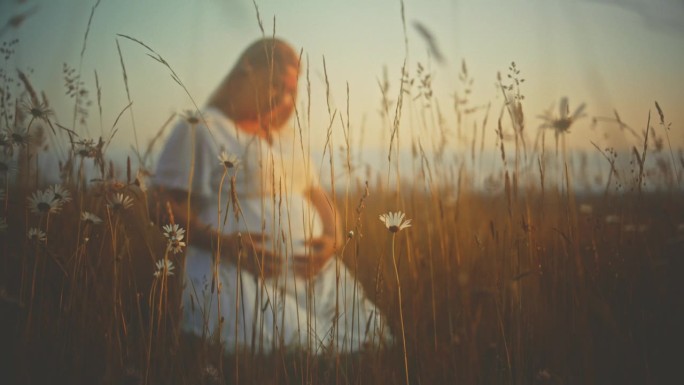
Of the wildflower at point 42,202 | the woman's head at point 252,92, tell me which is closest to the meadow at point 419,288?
the wildflower at point 42,202

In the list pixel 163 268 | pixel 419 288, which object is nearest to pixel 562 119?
pixel 419 288

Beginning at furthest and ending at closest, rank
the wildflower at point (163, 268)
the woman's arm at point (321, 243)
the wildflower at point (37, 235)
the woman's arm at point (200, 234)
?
the woman's arm at point (321, 243), the woman's arm at point (200, 234), the wildflower at point (37, 235), the wildflower at point (163, 268)

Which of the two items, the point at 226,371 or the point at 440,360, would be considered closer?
the point at 440,360

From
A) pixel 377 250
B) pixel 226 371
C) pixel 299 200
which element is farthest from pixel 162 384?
pixel 299 200

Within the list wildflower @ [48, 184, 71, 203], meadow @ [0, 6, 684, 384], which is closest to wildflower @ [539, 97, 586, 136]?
meadow @ [0, 6, 684, 384]

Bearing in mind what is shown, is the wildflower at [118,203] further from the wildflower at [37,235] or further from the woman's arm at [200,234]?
the woman's arm at [200,234]

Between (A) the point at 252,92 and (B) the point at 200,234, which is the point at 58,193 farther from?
(A) the point at 252,92

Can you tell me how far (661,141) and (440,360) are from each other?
99 centimetres

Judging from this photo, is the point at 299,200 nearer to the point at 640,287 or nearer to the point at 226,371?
the point at 226,371

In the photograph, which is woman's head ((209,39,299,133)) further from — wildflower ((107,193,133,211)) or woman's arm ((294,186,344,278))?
wildflower ((107,193,133,211))

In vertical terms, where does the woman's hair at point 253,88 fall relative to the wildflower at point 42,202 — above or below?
above

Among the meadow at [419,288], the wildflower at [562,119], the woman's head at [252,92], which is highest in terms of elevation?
the woman's head at [252,92]

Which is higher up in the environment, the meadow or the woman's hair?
the woman's hair

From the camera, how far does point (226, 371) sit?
1320mm
